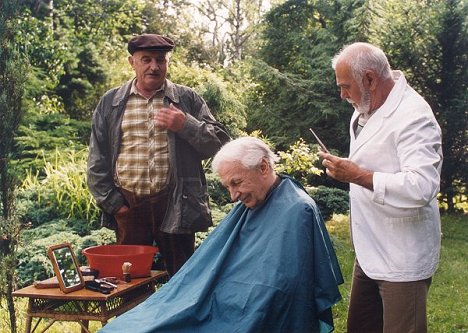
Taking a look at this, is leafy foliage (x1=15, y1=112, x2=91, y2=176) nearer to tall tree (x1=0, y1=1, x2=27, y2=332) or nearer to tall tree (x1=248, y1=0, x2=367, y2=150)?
tall tree (x1=248, y1=0, x2=367, y2=150)

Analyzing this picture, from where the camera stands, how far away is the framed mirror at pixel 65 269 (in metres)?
2.95

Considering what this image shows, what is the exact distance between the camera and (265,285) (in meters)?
2.55

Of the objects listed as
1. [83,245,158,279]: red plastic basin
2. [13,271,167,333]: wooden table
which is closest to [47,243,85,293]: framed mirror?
[13,271,167,333]: wooden table

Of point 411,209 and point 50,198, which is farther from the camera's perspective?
point 50,198

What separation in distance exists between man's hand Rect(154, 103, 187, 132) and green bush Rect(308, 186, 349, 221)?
4475 mm

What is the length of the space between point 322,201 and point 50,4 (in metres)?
6.32

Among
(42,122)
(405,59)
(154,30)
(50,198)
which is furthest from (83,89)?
(154,30)

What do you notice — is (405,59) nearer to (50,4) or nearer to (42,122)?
(42,122)

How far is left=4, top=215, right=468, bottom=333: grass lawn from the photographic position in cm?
439

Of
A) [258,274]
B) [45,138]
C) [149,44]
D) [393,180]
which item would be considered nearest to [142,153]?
[149,44]

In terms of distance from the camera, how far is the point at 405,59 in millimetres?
8602

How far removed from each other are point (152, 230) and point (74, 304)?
77 cm

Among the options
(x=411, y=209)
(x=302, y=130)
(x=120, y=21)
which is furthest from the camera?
(x=120, y=21)

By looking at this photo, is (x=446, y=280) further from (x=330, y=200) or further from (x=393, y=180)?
(x=393, y=180)
